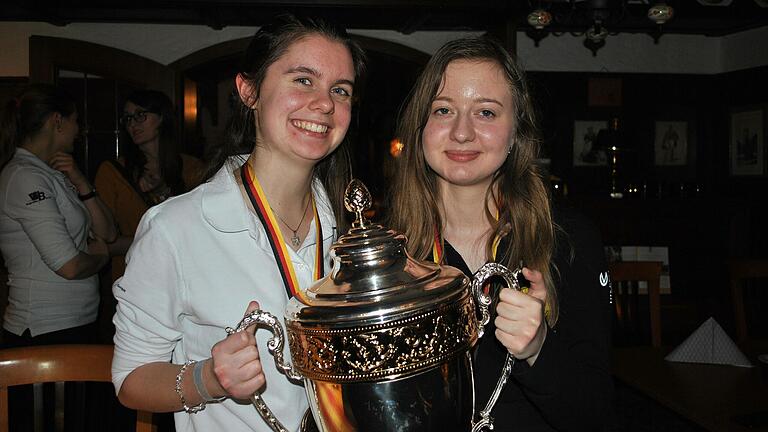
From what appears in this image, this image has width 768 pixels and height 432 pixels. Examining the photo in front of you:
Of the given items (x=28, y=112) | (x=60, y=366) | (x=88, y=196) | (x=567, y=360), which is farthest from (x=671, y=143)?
(x=60, y=366)

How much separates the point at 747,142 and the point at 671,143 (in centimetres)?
74

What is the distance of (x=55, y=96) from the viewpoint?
305cm

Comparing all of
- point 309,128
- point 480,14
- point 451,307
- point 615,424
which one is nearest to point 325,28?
point 309,128

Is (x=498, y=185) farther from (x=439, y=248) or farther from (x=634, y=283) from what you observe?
(x=634, y=283)

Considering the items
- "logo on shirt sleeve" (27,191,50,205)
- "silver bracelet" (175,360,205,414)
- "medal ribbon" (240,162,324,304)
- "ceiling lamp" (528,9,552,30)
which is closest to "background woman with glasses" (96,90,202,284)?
"logo on shirt sleeve" (27,191,50,205)

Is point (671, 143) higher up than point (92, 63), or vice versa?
point (92, 63)

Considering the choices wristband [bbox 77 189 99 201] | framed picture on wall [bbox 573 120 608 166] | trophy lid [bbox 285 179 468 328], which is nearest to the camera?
trophy lid [bbox 285 179 468 328]

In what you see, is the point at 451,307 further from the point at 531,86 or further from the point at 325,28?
the point at 531,86

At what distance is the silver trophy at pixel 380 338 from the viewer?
1.05 metres

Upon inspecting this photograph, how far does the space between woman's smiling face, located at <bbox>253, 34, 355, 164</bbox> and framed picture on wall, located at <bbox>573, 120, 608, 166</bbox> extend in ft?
19.8

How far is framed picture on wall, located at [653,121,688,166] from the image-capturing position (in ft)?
24.0

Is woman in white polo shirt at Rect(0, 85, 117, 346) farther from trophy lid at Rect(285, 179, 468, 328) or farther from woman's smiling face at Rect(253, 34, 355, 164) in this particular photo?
trophy lid at Rect(285, 179, 468, 328)

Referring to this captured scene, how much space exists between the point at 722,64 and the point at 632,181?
67.2 inches

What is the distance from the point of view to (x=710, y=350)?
8.07ft
